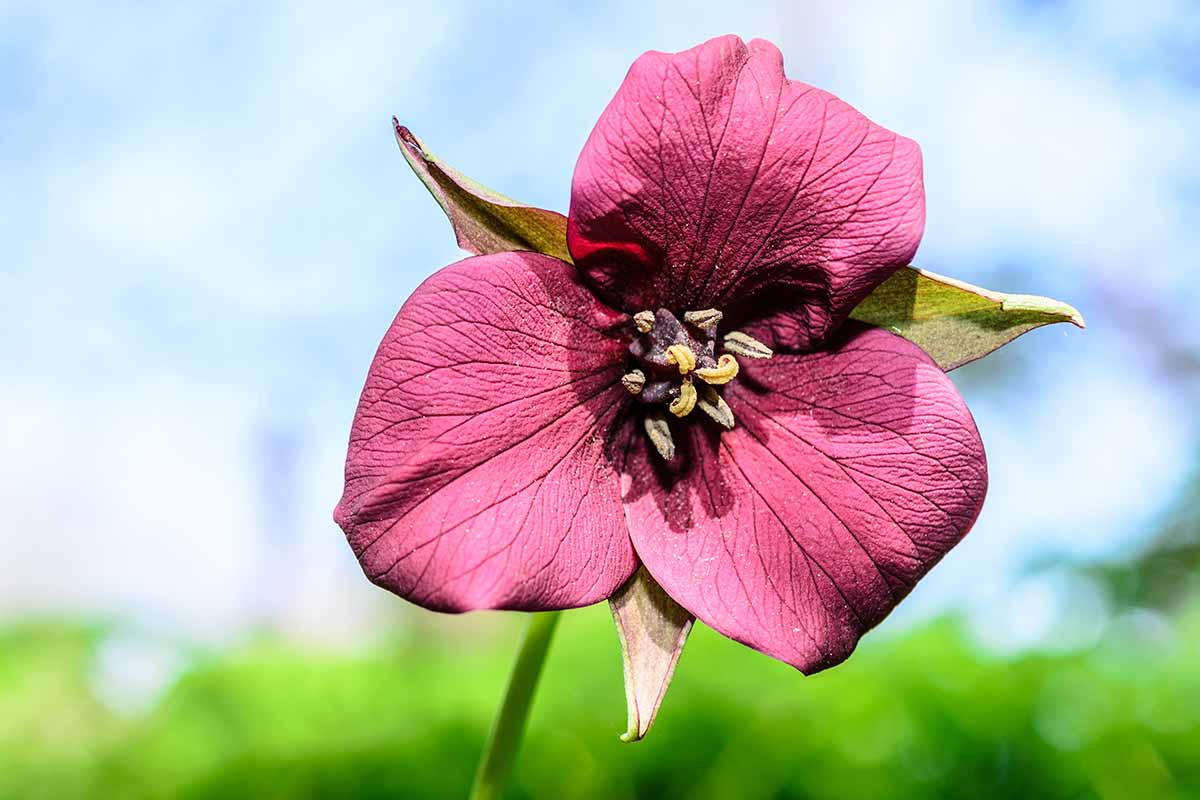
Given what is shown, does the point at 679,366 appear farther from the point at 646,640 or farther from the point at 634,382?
the point at 646,640

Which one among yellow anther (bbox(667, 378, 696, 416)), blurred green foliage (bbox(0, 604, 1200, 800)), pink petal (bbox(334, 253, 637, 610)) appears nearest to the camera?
pink petal (bbox(334, 253, 637, 610))

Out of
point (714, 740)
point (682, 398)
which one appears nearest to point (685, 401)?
point (682, 398)

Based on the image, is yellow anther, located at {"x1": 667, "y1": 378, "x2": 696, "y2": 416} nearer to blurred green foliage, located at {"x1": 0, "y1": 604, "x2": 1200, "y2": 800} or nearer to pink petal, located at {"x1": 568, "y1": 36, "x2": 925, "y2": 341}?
pink petal, located at {"x1": 568, "y1": 36, "x2": 925, "y2": 341}

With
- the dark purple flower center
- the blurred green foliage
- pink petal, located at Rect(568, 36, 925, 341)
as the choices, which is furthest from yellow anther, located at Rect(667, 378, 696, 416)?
the blurred green foliage

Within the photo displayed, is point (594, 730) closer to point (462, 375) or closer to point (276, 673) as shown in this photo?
point (276, 673)

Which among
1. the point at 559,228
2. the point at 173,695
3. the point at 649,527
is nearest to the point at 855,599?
the point at 649,527
